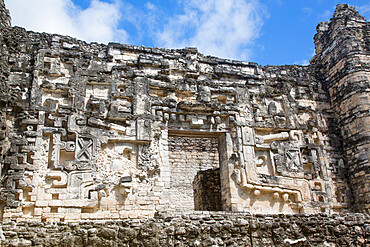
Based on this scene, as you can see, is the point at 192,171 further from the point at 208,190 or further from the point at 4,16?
the point at 4,16

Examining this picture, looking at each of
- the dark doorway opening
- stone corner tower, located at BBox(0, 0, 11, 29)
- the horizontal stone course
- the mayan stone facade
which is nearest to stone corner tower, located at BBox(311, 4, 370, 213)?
the mayan stone facade

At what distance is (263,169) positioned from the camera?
376 inches

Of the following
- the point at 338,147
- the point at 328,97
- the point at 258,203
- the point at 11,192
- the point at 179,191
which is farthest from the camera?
the point at 179,191

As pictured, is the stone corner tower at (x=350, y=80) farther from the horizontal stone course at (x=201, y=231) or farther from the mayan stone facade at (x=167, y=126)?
the horizontal stone course at (x=201, y=231)

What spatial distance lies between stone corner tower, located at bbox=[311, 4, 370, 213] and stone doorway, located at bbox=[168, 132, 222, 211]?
12.2ft

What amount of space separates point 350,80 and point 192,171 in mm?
5577

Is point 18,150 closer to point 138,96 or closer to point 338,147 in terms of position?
point 138,96

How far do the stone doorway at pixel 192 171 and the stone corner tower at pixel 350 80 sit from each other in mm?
3726

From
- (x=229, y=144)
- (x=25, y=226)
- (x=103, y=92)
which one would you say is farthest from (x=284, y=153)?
(x=25, y=226)

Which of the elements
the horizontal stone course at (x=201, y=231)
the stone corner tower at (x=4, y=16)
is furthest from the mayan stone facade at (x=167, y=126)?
the horizontal stone course at (x=201, y=231)

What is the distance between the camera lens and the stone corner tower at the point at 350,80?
32.7 ft

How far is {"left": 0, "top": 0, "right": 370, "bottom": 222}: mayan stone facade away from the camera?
7965 mm

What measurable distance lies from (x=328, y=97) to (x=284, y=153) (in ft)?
9.12

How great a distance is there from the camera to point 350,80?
1072 centimetres
